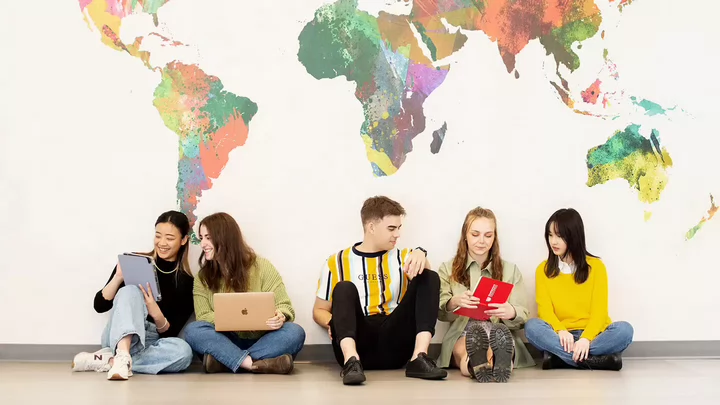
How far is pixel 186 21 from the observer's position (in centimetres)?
395

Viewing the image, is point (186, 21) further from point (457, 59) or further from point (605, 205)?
point (605, 205)

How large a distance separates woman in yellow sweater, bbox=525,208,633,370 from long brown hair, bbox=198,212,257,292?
1.42 metres

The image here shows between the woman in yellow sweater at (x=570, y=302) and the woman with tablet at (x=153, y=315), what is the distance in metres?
1.71

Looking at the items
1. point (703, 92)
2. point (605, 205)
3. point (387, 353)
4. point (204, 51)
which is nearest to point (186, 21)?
point (204, 51)

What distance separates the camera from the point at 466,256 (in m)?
3.88

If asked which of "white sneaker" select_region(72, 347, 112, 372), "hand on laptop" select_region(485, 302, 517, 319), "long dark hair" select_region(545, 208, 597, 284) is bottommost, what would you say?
"white sneaker" select_region(72, 347, 112, 372)

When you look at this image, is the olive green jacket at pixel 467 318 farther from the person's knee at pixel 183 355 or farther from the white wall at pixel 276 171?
the person's knee at pixel 183 355

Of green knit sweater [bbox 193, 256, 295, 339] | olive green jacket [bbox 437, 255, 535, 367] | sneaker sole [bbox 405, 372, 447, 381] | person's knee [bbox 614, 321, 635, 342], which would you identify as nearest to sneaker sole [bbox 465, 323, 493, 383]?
sneaker sole [bbox 405, 372, 447, 381]

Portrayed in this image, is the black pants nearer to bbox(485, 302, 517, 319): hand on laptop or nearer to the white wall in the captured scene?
bbox(485, 302, 517, 319): hand on laptop

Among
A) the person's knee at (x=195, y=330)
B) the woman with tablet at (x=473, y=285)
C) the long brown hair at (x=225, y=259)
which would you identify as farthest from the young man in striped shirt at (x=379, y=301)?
the person's knee at (x=195, y=330)

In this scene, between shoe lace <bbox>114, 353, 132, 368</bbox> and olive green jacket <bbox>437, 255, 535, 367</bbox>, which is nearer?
shoe lace <bbox>114, 353, 132, 368</bbox>

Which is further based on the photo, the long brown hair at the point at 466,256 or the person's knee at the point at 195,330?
the long brown hair at the point at 466,256

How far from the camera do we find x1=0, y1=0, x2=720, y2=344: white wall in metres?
3.93

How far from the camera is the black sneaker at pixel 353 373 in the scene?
10.1ft
